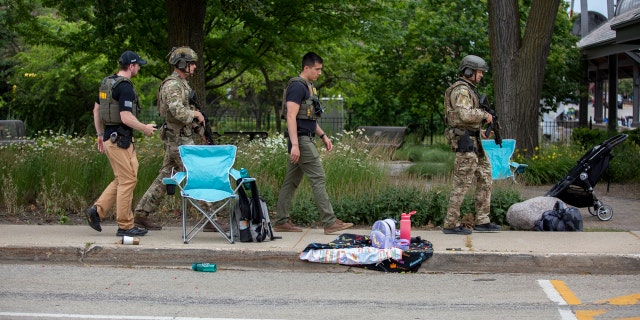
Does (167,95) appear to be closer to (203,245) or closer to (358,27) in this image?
(203,245)

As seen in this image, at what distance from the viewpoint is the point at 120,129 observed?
27.4 feet

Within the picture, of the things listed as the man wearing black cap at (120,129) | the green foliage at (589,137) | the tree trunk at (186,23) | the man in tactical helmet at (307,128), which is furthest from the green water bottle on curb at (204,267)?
the green foliage at (589,137)

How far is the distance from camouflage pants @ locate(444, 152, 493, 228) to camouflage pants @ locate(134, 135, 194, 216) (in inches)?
119

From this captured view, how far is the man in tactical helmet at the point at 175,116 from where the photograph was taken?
850 cm

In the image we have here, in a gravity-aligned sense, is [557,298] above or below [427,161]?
below

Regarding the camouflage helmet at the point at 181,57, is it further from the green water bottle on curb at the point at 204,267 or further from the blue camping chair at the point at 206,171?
the green water bottle on curb at the point at 204,267

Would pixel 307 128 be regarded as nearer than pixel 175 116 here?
No

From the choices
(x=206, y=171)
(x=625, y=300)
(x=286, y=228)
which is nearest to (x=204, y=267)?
(x=206, y=171)

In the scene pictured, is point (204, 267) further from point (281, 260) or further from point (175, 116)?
point (175, 116)

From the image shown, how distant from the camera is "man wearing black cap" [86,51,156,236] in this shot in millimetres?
8234

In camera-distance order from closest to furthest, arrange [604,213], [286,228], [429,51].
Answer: [286,228]
[604,213]
[429,51]

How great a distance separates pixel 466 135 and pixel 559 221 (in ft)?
5.36

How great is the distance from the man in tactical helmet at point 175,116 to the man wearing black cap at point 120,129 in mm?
352

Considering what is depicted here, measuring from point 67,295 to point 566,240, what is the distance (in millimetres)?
5161
